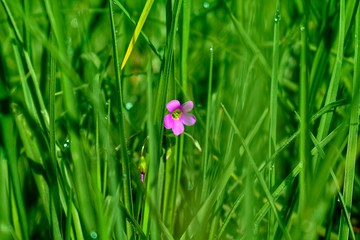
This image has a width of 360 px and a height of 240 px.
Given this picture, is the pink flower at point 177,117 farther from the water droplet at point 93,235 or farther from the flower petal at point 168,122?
the water droplet at point 93,235

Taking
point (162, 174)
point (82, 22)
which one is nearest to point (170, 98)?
point (162, 174)

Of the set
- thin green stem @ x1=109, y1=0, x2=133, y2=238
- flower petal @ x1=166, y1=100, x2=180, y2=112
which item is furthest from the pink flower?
thin green stem @ x1=109, y1=0, x2=133, y2=238

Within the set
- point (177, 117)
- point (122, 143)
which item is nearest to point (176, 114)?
point (177, 117)

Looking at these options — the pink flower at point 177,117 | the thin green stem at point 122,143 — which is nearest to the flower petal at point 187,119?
the pink flower at point 177,117

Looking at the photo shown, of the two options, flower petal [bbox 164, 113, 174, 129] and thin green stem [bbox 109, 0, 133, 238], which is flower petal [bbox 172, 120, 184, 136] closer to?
flower petal [bbox 164, 113, 174, 129]

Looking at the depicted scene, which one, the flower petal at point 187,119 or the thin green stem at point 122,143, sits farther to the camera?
the flower petal at point 187,119
